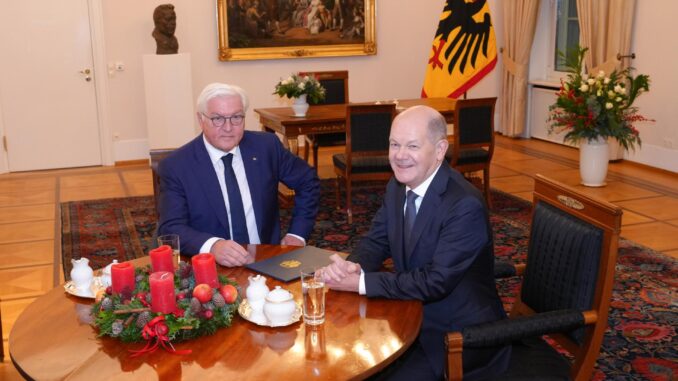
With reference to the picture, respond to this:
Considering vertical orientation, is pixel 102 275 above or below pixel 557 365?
above

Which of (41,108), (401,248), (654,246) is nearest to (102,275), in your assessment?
(401,248)

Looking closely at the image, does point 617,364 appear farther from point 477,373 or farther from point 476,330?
point 476,330

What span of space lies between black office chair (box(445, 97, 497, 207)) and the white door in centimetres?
486

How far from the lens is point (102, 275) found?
2525 millimetres

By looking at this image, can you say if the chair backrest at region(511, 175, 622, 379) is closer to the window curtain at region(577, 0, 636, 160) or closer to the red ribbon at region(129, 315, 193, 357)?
the red ribbon at region(129, 315, 193, 357)

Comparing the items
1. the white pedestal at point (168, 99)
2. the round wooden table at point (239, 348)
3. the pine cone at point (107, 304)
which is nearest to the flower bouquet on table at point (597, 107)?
the white pedestal at point (168, 99)

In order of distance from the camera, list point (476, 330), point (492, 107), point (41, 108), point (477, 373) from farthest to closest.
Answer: point (41, 108) → point (492, 107) → point (477, 373) → point (476, 330)

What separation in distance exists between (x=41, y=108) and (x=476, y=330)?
25.6 ft

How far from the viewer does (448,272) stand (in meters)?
2.37

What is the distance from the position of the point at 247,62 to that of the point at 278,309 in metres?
7.70

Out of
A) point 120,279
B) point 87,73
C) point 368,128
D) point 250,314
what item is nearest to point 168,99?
point 87,73

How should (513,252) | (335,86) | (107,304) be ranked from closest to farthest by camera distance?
(107,304) < (513,252) < (335,86)

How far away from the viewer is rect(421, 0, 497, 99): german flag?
7.98 metres

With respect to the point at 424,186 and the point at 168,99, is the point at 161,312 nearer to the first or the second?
the point at 424,186
